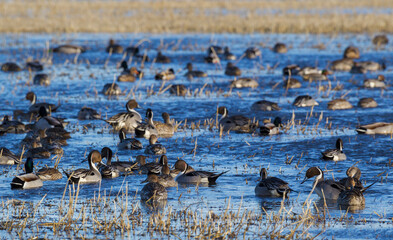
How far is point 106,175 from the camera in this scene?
442 inches

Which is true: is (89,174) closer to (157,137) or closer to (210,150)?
(210,150)

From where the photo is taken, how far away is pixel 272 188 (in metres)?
9.82

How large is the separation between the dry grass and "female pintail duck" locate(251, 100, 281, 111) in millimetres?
18148

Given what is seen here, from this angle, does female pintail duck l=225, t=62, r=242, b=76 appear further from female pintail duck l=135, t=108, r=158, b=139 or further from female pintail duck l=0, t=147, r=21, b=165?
female pintail duck l=0, t=147, r=21, b=165

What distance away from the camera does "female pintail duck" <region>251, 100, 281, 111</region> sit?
17.5 m

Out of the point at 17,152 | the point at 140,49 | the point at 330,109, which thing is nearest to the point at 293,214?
the point at 17,152

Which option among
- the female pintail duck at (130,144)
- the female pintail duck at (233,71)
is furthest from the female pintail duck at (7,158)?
the female pintail duck at (233,71)

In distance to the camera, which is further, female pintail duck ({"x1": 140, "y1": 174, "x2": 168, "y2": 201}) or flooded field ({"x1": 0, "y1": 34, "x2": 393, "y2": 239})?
female pintail duck ({"x1": 140, "y1": 174, "x2": 168, "y2": 201})

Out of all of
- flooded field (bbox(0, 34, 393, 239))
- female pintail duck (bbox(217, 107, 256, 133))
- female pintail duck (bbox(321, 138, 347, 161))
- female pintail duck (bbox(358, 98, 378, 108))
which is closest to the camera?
flooded field (bbox(0, 34, 393, 239))

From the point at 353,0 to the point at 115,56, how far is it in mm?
29764

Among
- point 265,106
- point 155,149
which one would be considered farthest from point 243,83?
point 155,149

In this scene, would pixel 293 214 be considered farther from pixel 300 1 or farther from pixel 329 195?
pixel 300 1

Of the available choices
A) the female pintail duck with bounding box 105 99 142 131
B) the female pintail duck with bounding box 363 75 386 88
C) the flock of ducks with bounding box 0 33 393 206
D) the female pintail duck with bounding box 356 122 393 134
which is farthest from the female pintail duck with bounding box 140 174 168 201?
the female pintail duck with bounding box 363 75 386 88

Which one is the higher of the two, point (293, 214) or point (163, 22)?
point (163, 22)
